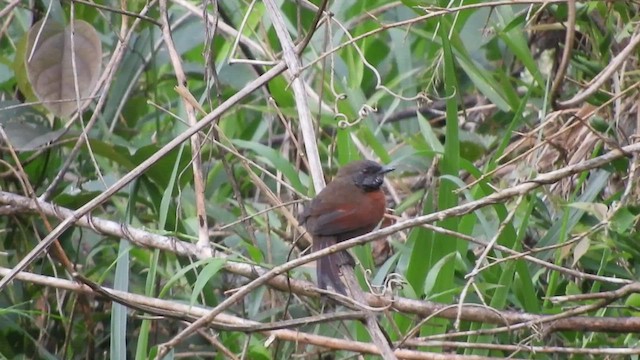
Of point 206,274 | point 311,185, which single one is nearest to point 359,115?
point 311,185

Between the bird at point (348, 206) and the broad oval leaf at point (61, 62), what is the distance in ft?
3.12

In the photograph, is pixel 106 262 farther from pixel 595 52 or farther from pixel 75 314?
pixel 595 52

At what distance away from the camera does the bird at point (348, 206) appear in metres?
3.89

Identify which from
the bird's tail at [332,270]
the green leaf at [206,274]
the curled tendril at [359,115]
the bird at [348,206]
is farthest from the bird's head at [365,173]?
the green leaf at [206,274]

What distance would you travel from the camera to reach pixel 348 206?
4.05 meters

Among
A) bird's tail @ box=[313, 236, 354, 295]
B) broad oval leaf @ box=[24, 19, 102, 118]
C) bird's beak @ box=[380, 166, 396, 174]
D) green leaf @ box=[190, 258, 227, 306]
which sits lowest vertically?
bird's tail @ box=[313, 236, 354, 295]

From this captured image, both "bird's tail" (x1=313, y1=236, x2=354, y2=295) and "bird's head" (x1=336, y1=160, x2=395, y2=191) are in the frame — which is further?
"bird's head" (x1=336, y1=160, x2=395, y2=191)

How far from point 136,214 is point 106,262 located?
0.90 ft

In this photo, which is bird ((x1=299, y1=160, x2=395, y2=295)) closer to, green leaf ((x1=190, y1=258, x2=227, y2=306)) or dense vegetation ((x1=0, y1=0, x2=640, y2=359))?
dense vegetation ((x1=0, y1=0, x2=640, y2=359))

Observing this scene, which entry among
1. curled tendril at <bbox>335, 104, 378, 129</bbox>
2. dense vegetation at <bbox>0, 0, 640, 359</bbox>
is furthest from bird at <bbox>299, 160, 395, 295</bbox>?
curled tendril at <bbox>335, 104, 378, 129</bbox>

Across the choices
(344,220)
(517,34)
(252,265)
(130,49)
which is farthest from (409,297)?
(130,49)

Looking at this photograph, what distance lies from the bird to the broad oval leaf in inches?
37.4

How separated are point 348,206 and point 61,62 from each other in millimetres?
1207

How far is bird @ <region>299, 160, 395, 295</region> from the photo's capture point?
3887mm
